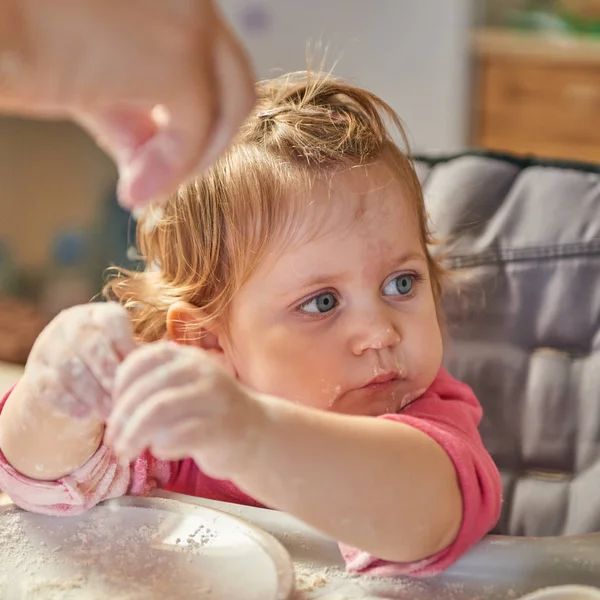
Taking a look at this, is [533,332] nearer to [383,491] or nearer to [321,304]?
[321,304]

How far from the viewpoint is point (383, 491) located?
562mm

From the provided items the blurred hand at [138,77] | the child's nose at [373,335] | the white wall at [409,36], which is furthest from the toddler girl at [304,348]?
the white wall at [409,36]

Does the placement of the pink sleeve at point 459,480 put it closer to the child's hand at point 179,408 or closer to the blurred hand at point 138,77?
the child's hand at point 179,408

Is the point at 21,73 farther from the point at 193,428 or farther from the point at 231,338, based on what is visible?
the point at 231,338

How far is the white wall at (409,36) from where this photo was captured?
238 cm

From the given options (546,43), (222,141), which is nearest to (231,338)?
(222,141)

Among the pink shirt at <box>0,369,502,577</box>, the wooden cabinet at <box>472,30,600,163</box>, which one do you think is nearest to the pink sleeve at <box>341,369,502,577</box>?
the pink shirt at <box>0,369,502,577</box>

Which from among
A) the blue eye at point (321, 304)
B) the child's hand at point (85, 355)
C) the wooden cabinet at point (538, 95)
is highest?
the child's hand at point (85, 355)

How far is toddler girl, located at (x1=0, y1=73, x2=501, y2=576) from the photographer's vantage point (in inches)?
21.4

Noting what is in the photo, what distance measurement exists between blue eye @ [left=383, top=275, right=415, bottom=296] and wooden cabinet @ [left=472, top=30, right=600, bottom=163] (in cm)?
186

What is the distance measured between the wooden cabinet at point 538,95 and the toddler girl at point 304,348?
5.97 ft

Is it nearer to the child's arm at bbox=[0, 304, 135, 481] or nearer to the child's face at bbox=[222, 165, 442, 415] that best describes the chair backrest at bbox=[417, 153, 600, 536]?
the child's face at bbox=[222, 165, 442, 415]

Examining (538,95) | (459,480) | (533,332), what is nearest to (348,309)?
(459,480)

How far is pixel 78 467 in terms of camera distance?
2.31 ft
